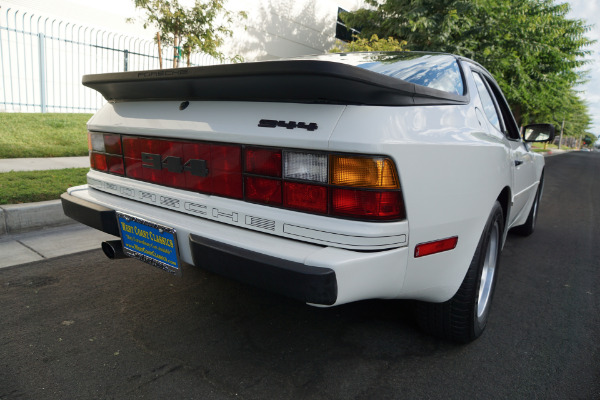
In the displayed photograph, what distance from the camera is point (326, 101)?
5.37 feet

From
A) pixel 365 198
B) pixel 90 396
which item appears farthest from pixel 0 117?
pixel 365 198

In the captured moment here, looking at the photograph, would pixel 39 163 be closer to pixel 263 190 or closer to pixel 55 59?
pixel 55 59

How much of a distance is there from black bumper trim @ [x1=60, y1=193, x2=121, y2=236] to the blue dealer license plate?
0.21ft

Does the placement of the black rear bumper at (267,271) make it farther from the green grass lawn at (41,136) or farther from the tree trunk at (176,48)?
the tree trunk at (176,48)

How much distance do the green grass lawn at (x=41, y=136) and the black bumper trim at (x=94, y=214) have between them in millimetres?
4751

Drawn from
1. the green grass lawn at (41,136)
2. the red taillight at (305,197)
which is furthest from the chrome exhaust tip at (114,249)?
the green grass lawn at (41,136)

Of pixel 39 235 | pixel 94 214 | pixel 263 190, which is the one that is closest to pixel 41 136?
pixel 39 235

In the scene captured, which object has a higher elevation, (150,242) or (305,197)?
(305,197)

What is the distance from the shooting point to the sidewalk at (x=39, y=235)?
3.18 metres

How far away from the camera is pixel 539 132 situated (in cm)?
367

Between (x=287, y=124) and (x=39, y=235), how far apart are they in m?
2.96

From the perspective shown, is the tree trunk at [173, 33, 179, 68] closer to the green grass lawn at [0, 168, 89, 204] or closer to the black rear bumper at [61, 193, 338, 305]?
the green grass lawn at [0, 168, 89, 204]

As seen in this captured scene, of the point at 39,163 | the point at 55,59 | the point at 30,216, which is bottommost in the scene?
the point at 30,216

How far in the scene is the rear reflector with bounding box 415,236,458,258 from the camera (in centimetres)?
171
